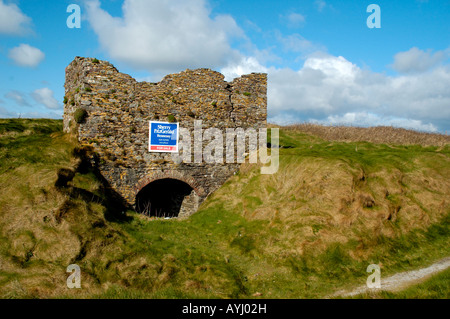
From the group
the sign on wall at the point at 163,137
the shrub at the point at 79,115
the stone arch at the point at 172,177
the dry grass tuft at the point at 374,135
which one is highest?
the dry grass tuft at the point at 374,135

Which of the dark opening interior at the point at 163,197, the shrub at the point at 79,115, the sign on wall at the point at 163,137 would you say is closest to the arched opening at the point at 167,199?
the dark opening interior at the point at 163,197

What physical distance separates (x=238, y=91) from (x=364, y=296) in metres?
13.9

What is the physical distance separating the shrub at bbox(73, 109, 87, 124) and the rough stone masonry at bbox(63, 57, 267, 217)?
0.16 feet

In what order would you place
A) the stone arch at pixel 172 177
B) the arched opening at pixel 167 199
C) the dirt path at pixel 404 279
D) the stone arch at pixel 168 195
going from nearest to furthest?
the dirt path at pixel 404 279
the stone arch at pixel 172 177
the stone arch at pixel 168 195
the arched opening at pixel 167 199

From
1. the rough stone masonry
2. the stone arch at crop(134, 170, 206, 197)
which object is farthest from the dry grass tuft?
the stone arch at crop(134, 170, 206, 197)

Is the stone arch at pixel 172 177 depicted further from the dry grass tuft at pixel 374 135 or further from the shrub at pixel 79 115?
the dry grass tuft at pixel 374 135

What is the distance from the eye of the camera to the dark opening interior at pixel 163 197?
1836 centimetres

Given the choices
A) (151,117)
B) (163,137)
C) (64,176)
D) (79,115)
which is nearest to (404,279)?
(163,137)

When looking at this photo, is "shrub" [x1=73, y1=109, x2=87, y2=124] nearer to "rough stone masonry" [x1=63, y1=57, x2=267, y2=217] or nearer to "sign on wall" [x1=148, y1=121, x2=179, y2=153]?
"rough stone masonry" [x1=63, y1=57, x2=267, y2=217]

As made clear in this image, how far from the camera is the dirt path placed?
8648 mm

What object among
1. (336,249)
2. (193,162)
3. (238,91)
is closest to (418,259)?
(336,249)

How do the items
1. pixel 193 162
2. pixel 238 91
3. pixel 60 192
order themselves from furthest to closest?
Answer: 1. pixel 238 91
2. pixel 193 162
3. pixel 60 192

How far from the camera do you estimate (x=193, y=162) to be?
17.6m
